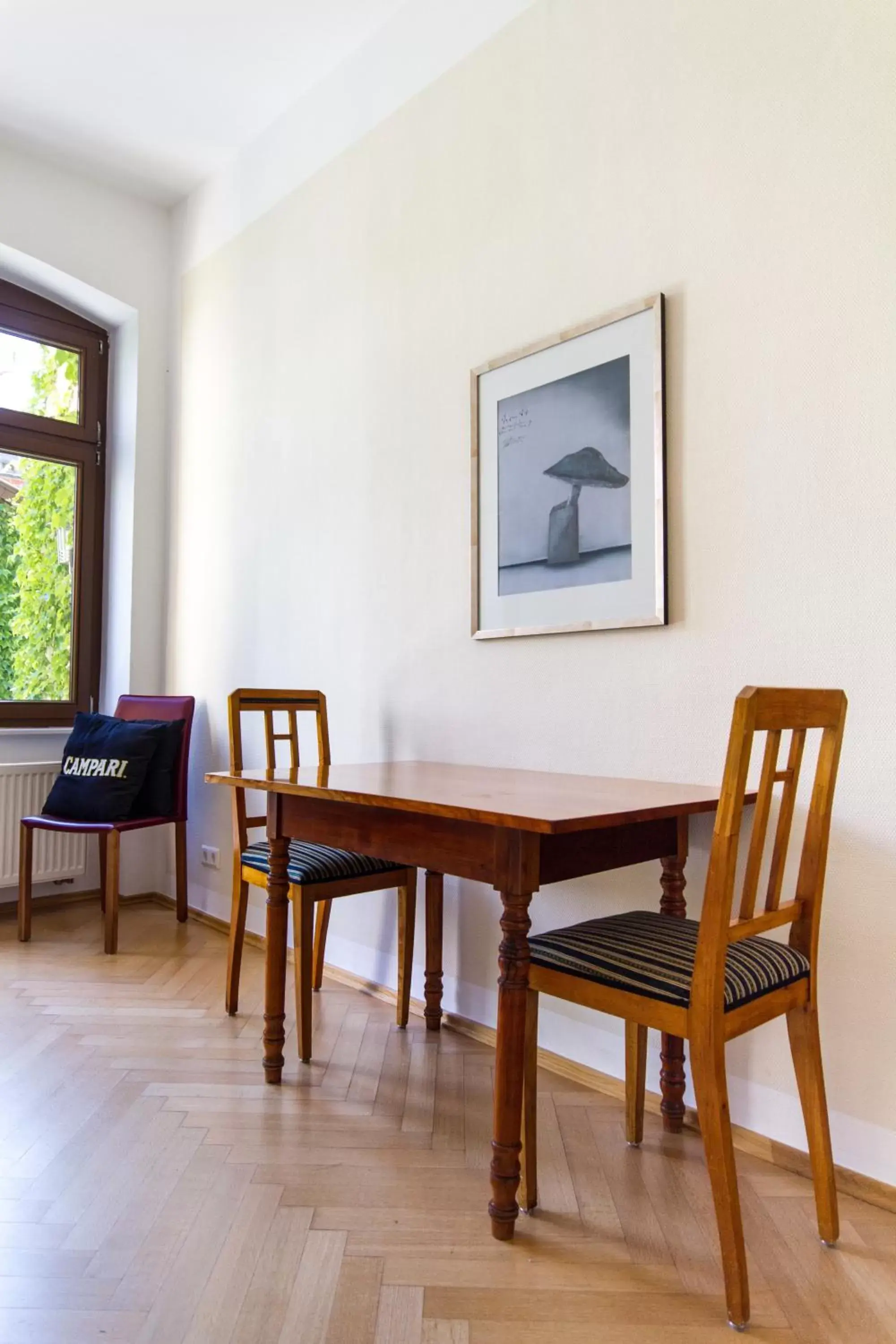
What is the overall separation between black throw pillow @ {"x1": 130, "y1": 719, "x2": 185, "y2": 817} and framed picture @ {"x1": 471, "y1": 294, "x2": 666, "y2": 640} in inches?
64.3

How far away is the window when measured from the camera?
376 centimetres

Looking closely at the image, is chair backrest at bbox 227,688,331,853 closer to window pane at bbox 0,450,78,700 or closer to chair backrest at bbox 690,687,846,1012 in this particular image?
chair backrest at bbox 690,687,846,1012

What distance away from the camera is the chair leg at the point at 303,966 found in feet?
6.84

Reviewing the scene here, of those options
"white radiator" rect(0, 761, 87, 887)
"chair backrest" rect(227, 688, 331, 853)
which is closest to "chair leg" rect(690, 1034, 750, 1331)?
"chair backrest" rect(227, 688, 331, 853)

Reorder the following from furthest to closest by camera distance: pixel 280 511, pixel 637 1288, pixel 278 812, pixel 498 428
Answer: pixel 280 511
pixel 498 428
pixel 278 812
pixel 637 1288

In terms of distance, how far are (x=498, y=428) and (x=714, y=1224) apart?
Answer: 1.86 metres

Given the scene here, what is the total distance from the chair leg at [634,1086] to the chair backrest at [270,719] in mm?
1152

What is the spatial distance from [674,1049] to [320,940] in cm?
119

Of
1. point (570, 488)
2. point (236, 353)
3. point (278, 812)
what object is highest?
point (236, 353)

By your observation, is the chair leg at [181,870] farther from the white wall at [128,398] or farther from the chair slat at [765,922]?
the chair slat at [765,922]

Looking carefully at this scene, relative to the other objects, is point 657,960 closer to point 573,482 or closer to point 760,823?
point 760,823

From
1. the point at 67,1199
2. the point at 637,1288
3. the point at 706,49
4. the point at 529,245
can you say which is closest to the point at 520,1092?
the point at 637,1288

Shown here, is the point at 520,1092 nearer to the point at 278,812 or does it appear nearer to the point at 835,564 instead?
the point at 278,812

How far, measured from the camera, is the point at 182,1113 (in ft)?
6.16
